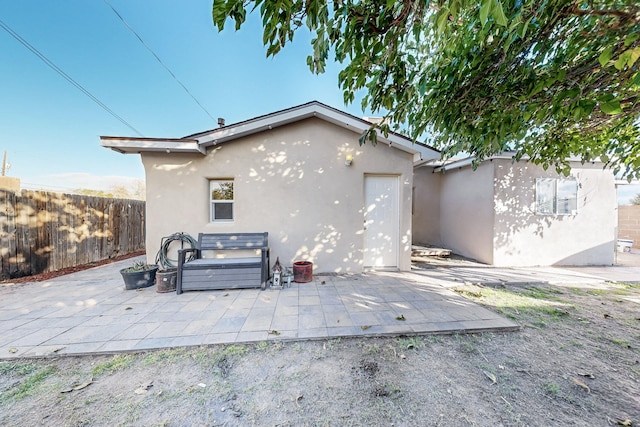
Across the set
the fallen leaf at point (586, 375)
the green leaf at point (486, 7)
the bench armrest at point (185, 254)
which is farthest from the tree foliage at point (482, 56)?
the bench armrest at point (185, 254)

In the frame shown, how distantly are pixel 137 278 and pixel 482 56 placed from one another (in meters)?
6.23

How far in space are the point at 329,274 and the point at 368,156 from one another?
9.72 feet

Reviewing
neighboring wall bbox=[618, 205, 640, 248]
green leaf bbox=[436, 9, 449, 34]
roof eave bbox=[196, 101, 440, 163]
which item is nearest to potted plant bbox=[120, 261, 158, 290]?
roof eave bbox=[196, 101, 440, 163]

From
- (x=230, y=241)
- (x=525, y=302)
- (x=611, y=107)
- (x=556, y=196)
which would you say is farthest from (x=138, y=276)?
(x=556, y=196)

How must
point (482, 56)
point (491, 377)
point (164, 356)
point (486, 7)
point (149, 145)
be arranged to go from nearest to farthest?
1. point (486, 7)
2. point (491, 377)
3. point (482, 56)
4. point (164, 356)
5. point (149, 145)

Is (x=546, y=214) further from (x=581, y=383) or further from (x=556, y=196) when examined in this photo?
(x=581, y=383)

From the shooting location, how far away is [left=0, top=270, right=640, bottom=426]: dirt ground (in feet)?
5.57

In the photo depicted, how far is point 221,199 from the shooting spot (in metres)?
5.11

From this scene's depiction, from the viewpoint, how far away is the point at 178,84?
9445 mm

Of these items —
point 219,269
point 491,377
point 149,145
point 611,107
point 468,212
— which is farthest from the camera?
point 468,212

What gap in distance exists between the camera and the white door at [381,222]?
5.34 m

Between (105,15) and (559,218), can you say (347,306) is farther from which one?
(105,15)

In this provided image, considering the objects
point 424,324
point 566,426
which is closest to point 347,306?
point 424,324

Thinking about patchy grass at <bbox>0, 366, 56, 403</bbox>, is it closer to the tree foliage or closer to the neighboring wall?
the tree foliage
